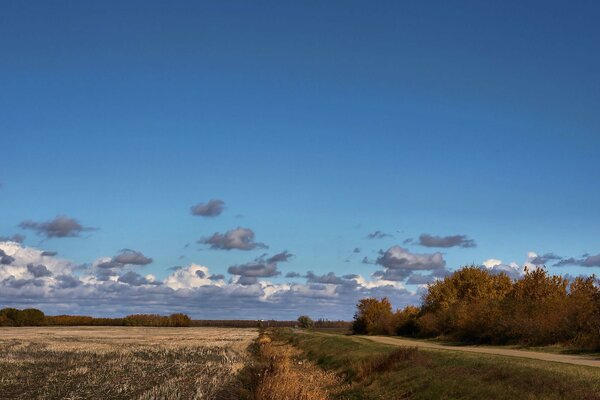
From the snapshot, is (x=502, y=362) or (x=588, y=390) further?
(x=502, y=362)

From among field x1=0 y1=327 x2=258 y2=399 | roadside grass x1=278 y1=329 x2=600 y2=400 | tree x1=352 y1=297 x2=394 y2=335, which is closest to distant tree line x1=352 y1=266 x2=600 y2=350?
tree x1=352 y1=297 x2=394 y2=335

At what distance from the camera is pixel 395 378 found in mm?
30859

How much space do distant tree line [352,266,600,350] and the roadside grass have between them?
14.6 metres

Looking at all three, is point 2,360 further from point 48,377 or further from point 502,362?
point 502,362

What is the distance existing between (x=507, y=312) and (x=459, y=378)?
3447cm

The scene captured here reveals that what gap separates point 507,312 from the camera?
58375mm

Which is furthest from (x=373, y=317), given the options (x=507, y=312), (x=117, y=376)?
(x=117, y=376)

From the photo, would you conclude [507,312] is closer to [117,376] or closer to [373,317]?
[117,376]

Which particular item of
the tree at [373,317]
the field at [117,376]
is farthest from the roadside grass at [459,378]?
the tree at [373,317]

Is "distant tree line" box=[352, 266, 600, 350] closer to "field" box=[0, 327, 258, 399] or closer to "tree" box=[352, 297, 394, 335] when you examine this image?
"tree" box=[352, 297, 394, 335]

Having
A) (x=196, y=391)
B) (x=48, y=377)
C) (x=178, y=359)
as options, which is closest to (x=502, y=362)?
(x=196, y=391)

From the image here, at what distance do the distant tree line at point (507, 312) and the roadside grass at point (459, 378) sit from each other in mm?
14555

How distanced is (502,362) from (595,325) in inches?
738

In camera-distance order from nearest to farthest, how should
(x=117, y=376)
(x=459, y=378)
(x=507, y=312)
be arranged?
(x=459, y=378) → (x=117, y=376) → (x=507, y=312)
